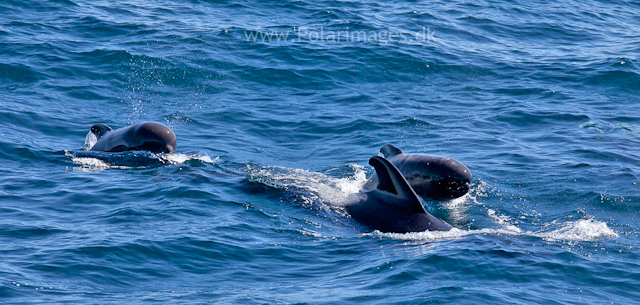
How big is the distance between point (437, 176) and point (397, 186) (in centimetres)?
158

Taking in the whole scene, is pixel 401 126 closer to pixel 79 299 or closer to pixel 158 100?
pixel 158 100

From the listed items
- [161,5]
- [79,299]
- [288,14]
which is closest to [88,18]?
[161,5]

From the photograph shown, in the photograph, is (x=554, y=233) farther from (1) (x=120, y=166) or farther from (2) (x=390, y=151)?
(1) (x=120, y=166)

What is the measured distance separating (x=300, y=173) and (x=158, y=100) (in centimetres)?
725

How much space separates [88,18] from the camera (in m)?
26.5

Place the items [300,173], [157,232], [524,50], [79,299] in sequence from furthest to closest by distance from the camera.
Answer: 1. [524,50]
2. [300,173]
3. [157,232]
4. [79,299]

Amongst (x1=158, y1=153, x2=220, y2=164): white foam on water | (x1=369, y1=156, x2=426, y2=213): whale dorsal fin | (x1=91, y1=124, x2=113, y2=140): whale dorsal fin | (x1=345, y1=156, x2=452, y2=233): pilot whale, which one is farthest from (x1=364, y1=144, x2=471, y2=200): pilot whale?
(x1=91, y1=124, x2=113, y2=140): whale dorsal fin

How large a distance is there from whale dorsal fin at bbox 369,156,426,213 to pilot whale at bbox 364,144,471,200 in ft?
3.91

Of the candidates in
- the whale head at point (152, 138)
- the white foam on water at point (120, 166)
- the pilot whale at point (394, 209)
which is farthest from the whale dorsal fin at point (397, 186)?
the whale head at point (152, 138)

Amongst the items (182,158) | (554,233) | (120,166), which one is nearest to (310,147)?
(182,158)

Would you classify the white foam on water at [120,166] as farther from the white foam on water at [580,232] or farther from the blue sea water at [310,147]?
the white foam on water at [580,232]

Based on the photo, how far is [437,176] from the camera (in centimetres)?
1179

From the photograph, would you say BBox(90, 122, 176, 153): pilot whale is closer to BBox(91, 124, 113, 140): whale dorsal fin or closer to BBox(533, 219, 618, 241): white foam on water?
BBox(91, 124, 113, 140): whale dorsal fin

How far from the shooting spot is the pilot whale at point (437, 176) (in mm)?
11719
